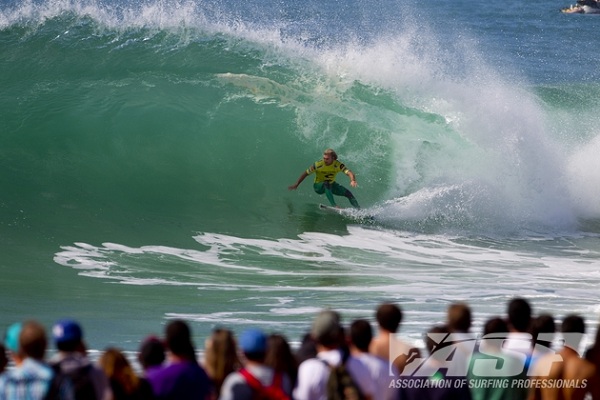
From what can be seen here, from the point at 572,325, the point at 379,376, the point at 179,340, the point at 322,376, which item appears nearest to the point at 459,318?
the point at 379,376

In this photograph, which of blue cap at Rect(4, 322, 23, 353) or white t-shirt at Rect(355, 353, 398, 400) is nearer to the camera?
blue cap at Rect(4, 322, 23, 353)

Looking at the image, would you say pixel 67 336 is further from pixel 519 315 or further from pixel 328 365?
pixel 519 315

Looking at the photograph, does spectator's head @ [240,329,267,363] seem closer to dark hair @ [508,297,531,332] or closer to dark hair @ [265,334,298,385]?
dark hair @ [265,334,298,385]

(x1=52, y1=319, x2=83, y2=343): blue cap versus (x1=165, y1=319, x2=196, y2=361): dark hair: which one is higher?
(x1=52, y1=319, x2=83, y2=343): blue cap

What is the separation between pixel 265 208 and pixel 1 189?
395 centimetres

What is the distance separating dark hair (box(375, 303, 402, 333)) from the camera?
534 centimetres

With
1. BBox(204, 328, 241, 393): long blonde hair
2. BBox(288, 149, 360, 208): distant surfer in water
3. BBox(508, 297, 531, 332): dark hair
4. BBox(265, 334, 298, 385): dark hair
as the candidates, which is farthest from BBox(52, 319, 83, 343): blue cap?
BBox(288, 149, 360, 208): distant surfer in water

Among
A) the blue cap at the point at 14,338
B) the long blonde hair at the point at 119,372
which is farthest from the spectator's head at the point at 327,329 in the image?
the blue cap at the point at 14,338

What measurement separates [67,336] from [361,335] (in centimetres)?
145

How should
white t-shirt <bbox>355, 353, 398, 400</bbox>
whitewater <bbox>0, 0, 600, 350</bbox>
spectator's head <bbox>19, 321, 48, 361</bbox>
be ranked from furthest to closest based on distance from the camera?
1. whitewater <bbox>0, 0, 600, 350</bbox>
2. white t-shirt <bbox>355, 353, 398, 400</bbox>
3. spectator's head <bbox>19, 321, 48, 361</bbox>

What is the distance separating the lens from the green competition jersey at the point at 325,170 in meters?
15.1

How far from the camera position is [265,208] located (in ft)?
52.4

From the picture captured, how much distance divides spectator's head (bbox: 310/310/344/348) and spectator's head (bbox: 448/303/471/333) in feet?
1.98

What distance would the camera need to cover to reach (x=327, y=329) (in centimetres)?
514
